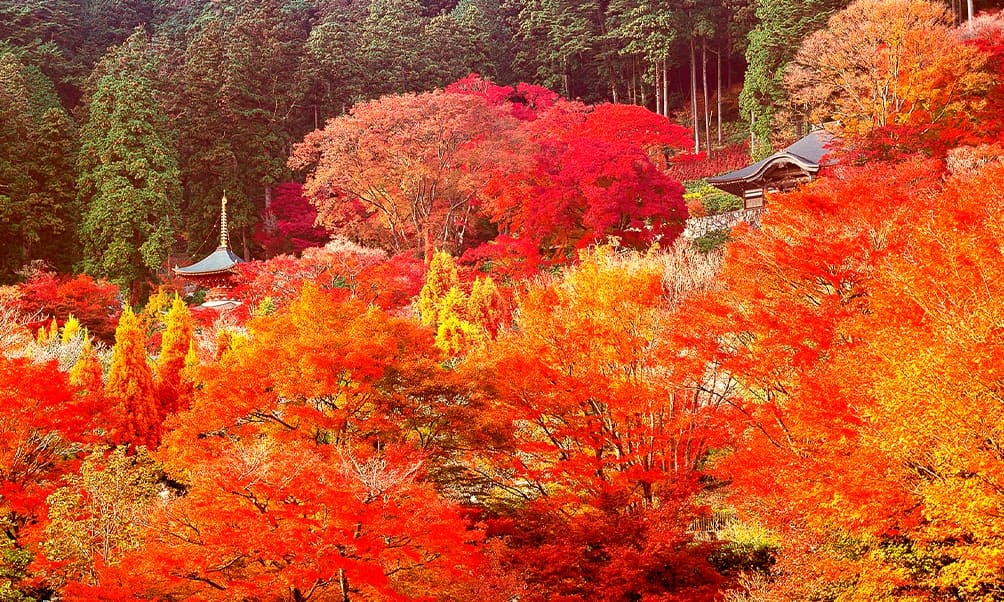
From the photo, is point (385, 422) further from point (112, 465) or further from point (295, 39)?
point (295, 39)

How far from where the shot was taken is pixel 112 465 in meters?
12.8

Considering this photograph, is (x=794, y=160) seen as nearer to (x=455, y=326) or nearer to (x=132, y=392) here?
(x=455, y=326)

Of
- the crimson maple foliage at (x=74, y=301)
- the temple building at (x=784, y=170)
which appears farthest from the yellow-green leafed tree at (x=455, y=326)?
the crimson maple foliage at (x=74, y=301)

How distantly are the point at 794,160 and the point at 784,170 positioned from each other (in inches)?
42.9

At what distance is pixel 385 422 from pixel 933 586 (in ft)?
25.1

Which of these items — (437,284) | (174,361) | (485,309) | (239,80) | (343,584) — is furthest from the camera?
(239,80)

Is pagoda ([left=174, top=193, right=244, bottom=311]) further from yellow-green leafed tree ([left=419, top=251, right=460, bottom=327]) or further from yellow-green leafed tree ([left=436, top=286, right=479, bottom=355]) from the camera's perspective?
yellow-green leafed tree ([left=436, top=286, right=479, bottom=355])

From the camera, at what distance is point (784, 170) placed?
91.1 ft

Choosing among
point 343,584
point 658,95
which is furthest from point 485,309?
point 658,95

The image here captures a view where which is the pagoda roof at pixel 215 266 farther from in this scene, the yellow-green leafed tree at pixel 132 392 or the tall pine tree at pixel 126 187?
the yellow-green leafed tree at pixel 132 392

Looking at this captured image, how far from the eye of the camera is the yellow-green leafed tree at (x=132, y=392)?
17125 millimetres

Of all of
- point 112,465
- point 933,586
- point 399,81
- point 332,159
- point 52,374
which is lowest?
point 933,586

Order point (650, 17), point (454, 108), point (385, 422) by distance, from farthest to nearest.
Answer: point (650, 17) → point (454, 108) → point (385, 422)

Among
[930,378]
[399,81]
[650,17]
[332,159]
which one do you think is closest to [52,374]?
[930,378]
